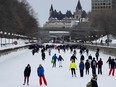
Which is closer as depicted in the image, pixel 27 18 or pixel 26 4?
pixel 27 18

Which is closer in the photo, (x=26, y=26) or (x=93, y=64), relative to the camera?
(x=93, y=64)

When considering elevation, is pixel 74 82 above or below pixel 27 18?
below

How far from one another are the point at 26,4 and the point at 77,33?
171ft

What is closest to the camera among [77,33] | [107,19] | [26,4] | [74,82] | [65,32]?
[74,82]

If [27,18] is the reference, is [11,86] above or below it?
below

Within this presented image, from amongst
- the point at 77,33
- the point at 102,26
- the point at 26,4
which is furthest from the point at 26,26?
the point at 77,33

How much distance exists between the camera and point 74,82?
21.7 metres

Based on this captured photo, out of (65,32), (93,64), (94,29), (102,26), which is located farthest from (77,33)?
(93,64)

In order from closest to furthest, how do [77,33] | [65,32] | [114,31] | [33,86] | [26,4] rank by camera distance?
[33,86]
[114,31]
[26,4]
[77,33]
[65,32]

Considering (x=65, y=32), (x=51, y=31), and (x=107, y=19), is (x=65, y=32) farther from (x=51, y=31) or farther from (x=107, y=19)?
(x=107, y=19)

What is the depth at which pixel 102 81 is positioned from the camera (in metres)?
22.1

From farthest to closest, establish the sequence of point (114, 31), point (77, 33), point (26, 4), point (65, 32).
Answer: point (65, 32), point (77, 33), point (26, 4), point (114, 31)

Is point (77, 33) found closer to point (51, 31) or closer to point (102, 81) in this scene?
point (51, 31)

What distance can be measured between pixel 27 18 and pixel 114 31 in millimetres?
30194
